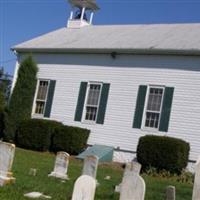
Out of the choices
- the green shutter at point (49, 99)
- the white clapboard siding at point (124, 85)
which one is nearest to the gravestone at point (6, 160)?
the white clapboard siding at point (124, 85)

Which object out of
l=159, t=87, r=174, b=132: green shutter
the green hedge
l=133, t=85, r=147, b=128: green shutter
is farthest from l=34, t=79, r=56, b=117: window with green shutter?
l=159, t=87, r=174, b=132: green shutter

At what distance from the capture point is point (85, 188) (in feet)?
29.1

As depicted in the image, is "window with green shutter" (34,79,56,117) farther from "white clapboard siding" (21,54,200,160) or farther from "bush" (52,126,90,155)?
"bush" (52,126,90,155)

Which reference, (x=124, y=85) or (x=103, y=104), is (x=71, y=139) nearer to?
(x=103, y=104)

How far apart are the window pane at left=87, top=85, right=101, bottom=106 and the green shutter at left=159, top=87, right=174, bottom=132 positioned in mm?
3355

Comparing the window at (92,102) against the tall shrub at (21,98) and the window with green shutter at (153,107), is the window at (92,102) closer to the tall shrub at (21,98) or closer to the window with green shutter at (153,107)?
the window with green shutter at (153,107)

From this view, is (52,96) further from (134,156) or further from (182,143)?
(182,143)

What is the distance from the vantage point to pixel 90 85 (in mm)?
23359

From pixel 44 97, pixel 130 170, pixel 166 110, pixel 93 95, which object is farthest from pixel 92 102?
pixel 130 170

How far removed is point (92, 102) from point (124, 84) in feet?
5.67

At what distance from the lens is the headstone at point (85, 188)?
882 centimetres

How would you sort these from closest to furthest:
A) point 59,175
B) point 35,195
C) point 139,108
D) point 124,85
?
1. point 35,195
2. point 59,175
3. point 139,108
4. point 124,85

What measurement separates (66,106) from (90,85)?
148cm

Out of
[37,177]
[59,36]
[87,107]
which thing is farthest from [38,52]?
[37,177]
